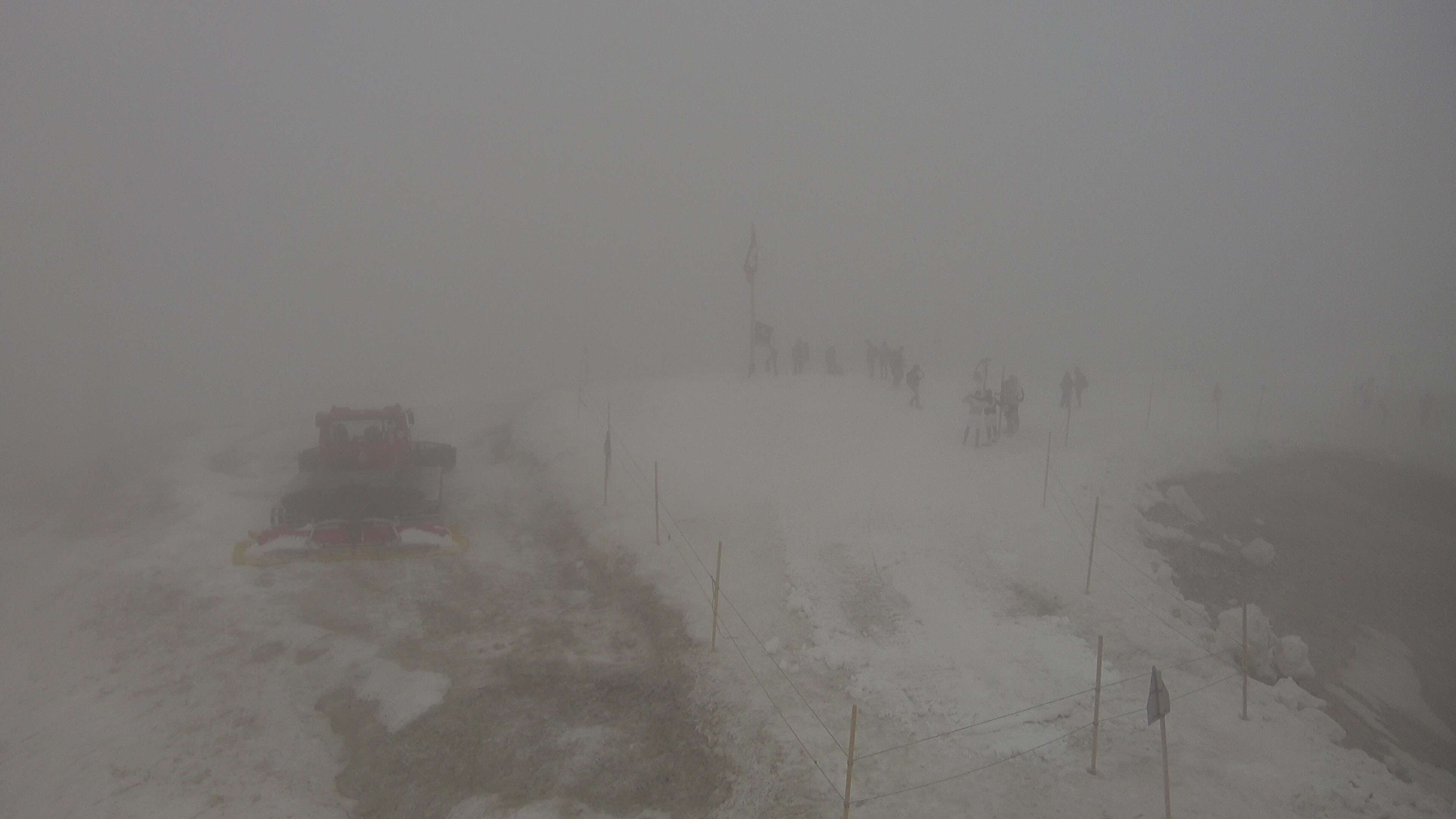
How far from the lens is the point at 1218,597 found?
14.9m

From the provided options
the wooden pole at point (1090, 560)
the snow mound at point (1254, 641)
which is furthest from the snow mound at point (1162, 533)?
the snow mound at point (1254, 641)

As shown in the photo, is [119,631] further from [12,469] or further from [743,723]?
[12,469]

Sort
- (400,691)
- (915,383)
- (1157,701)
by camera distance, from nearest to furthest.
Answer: (1157,701)
(400,691)
(915,383)

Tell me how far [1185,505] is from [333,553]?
71.5ft

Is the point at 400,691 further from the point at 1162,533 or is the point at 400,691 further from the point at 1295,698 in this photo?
the point at 1162,533

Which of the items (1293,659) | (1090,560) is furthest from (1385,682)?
(1090,560)

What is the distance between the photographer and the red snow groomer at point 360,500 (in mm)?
14992

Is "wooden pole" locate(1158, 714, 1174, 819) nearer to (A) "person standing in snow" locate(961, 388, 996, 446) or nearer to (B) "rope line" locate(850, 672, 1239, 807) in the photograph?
(B) "rope line" locate(850, 672, 1239, 807)

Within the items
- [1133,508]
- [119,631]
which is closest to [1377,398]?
[1133,508]

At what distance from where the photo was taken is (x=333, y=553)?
1518cm

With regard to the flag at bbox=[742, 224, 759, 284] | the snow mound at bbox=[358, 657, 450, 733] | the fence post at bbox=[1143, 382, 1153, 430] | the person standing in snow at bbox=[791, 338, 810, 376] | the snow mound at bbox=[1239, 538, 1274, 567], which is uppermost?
the flag at bbox=[742, 224, 759, 284]

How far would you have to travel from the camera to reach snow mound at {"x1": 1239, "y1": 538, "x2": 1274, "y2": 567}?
54.3 ft

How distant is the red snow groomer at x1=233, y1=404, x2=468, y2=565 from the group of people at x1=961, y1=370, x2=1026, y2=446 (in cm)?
1534

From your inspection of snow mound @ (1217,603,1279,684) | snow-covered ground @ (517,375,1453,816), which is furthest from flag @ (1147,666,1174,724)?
snow mound @ (1217,603,1279,684)
